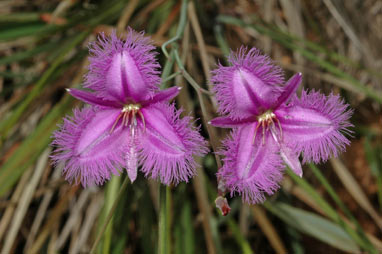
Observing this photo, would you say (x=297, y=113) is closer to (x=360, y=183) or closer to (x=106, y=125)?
(x=106, y=125)

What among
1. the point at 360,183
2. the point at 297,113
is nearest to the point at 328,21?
the point at 360,183

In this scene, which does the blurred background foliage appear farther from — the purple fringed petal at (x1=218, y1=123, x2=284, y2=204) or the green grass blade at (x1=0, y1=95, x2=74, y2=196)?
the purple fringed petal at (x1=218, y1=123, x2=284, y2=204)

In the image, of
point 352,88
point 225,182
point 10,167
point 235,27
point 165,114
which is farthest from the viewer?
point 235,27

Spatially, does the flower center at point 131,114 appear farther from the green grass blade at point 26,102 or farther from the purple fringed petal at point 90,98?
the green grass blade at point 26,102

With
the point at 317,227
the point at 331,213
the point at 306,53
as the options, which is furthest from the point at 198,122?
the point at 331,213

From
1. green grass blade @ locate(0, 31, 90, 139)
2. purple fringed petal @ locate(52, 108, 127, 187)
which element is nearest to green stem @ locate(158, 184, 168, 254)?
purple fringed petal @ locate(52, 108, 127, 187)

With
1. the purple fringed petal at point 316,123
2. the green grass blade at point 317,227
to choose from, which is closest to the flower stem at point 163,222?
the purple fringed petal at point 316,123

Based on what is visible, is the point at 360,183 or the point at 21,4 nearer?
the point at 21,4
